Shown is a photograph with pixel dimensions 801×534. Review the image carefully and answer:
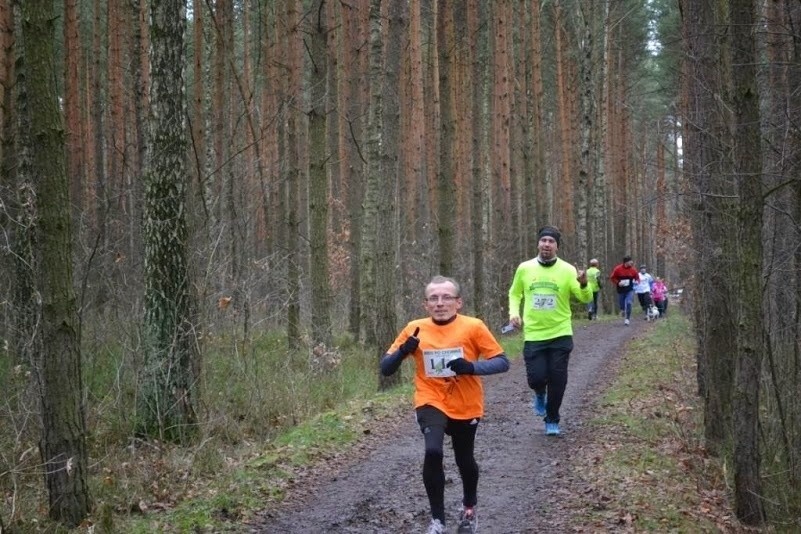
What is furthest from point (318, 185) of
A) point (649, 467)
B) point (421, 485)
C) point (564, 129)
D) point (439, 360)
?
point (564, 129)

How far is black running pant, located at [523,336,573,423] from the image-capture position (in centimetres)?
845

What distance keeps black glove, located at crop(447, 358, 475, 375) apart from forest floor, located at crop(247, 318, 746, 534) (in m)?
1.41

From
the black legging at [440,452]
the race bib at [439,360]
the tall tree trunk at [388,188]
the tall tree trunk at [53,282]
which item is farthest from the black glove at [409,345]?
the tall tree trunk at [388,188]

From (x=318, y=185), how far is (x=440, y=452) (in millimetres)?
8808

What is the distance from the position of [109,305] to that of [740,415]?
7.28m

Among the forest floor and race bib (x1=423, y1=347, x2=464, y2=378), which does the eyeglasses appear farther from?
the forest floor

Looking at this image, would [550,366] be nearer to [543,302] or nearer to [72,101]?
[543,302]

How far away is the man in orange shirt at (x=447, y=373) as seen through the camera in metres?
5.30

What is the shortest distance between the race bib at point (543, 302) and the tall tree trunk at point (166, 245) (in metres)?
3.56

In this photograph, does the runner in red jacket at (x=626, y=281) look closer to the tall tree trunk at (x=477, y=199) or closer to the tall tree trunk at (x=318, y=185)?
the tall tree trunk at (x=477, y=199)

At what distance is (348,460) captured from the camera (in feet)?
26.7

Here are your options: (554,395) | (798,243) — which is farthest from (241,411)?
(798,243)

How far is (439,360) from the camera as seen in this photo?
537cm

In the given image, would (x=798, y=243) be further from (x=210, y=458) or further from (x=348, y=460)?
(x=210, y=458)
